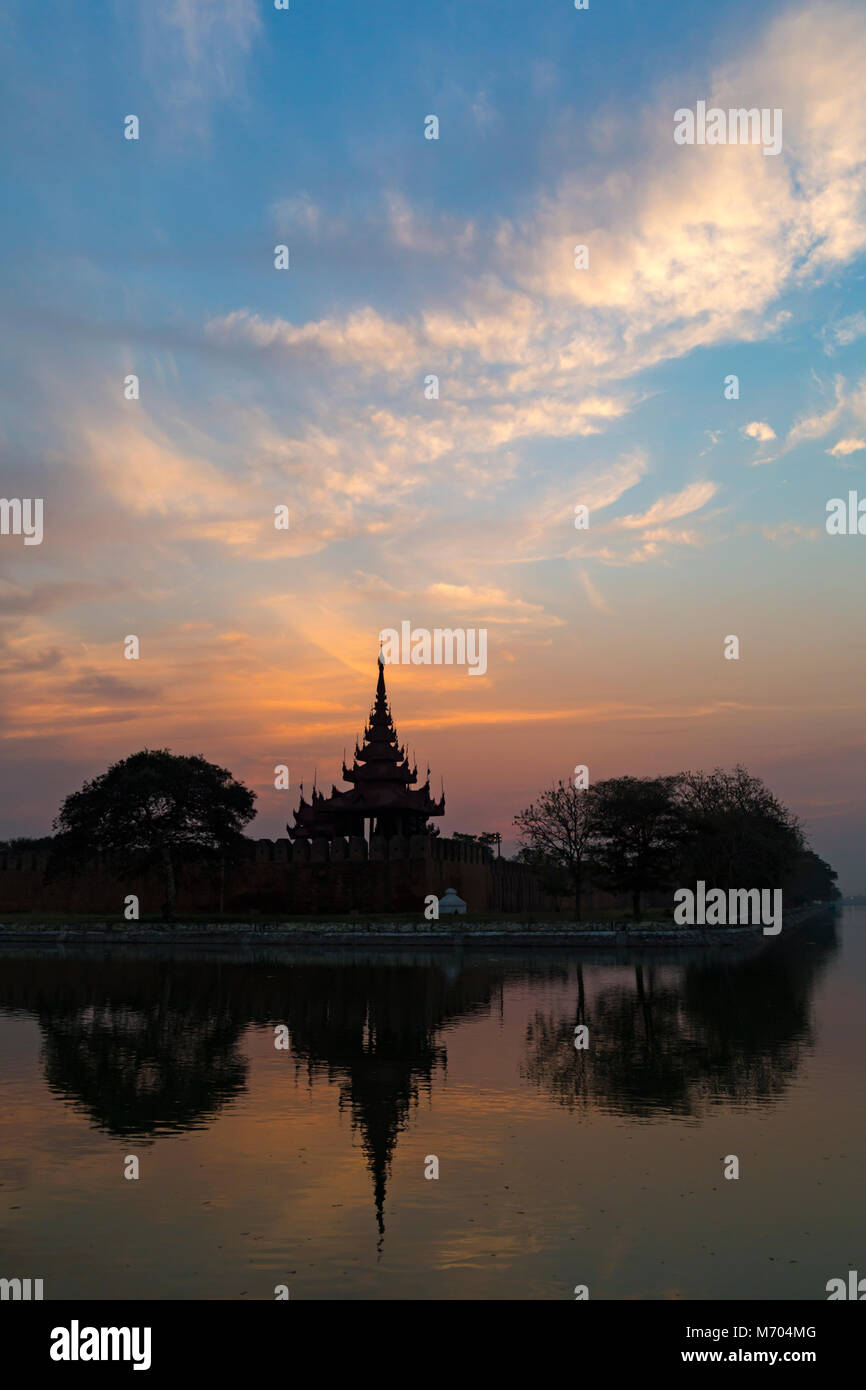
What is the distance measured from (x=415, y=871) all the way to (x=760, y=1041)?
45.5 m

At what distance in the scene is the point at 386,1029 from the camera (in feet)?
76.7

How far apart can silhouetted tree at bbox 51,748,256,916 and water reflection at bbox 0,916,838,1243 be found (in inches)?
730

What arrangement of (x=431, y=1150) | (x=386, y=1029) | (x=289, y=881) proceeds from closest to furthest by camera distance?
(x=431, y=1150) < (x=386, y=1029) < (x=289, y=881)

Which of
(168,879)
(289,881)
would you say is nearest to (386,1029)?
(168,879)

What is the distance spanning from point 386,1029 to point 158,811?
43.4m

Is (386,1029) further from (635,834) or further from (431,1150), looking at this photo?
(635,834)

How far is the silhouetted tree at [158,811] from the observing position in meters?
63.6

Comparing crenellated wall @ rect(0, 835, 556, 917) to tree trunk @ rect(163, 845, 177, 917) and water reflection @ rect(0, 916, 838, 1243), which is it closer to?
tree trunk @ rect(163, 845, 177, 917)

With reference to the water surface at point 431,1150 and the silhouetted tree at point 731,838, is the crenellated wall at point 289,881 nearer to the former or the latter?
the silhouetted tree at point 731,838
